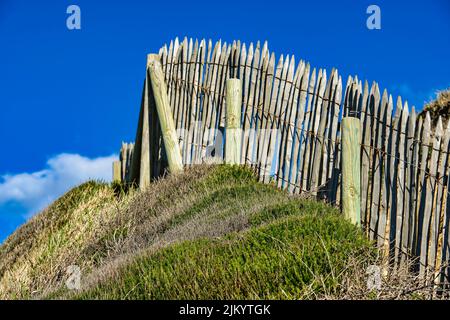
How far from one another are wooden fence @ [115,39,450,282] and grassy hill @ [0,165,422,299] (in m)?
0.53

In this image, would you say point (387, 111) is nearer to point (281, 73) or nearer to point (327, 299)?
point (281, 73)

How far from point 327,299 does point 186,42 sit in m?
7.47

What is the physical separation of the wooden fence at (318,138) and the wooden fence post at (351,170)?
1.10ft

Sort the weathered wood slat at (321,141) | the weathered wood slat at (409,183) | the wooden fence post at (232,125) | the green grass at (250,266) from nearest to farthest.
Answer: the green grass at (250,266) < the weathered wood slat at (409,183) < the weathered wood slat at (321,141) < the wooden fence post at (232,125)

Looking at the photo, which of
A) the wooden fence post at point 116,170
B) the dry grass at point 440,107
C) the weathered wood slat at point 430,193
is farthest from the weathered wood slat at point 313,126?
the wooden fence post at point 116,170

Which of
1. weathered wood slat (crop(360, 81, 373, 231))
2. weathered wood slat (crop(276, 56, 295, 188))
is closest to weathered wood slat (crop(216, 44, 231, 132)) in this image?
weathered wood slat (crop(276, 56, 295, 188))

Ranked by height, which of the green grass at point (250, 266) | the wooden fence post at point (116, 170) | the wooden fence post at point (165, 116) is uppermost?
the wooden fence post at point (165, 116)

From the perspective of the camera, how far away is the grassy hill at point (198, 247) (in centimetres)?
564

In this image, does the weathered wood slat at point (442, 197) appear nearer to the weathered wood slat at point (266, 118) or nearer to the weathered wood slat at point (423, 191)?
the weathered wood slat at point (423, 191)

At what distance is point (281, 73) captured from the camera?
956 centimetres

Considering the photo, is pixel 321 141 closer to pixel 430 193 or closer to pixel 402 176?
pixel 402 176

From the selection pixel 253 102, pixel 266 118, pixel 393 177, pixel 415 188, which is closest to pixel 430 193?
pixel 415 188

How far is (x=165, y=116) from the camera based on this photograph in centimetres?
1182
